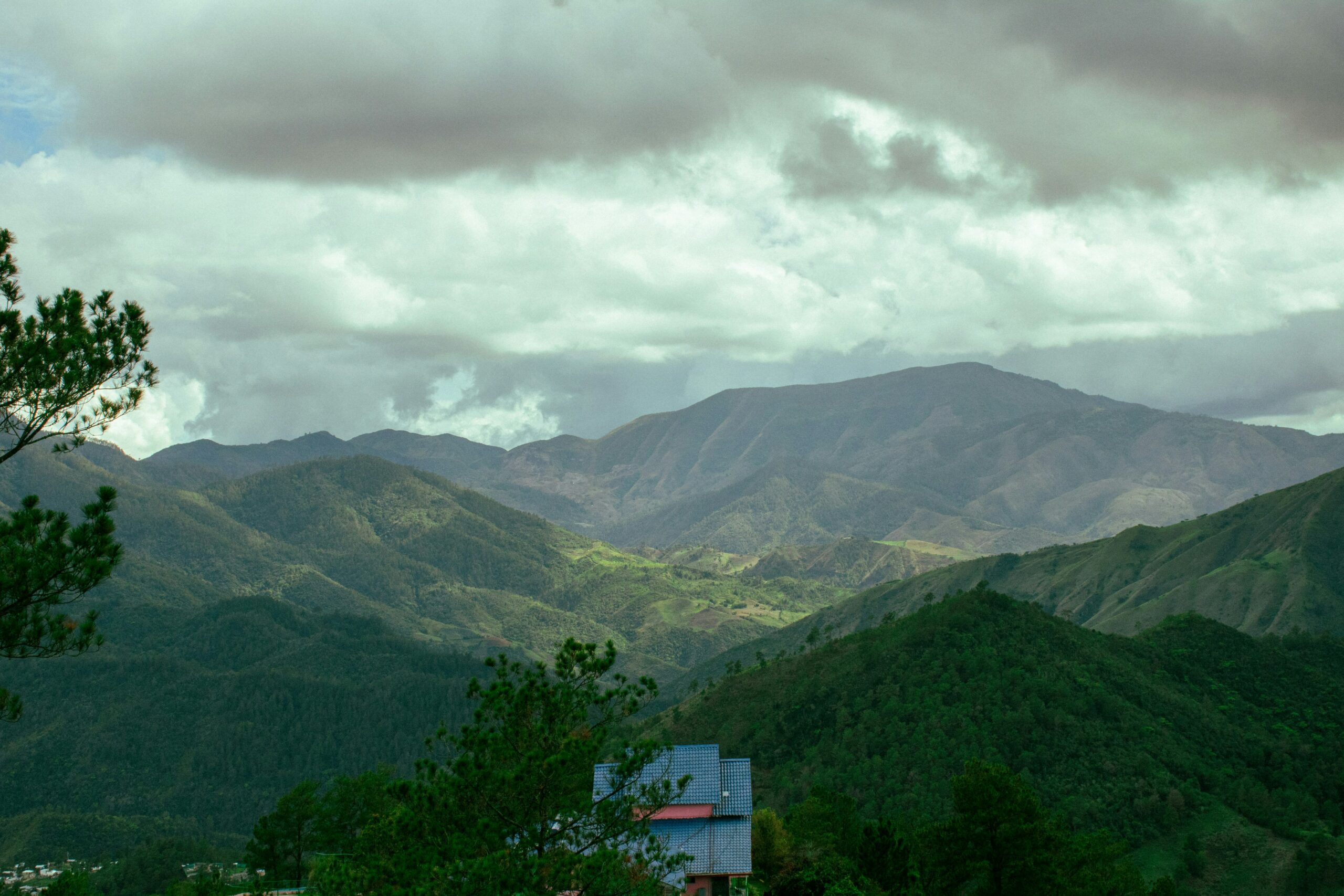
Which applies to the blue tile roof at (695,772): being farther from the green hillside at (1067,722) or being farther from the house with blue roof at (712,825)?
the green hillside at (1067,722)

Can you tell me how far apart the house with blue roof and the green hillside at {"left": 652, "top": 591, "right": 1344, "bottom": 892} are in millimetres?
70669

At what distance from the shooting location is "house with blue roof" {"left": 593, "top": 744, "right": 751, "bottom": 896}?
218ft

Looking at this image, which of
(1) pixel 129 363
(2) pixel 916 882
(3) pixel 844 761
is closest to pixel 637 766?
(1) pixel 129 363

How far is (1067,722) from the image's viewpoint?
493 feet

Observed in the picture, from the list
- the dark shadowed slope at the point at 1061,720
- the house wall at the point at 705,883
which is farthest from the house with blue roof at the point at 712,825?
the dark shadowed slope at the point at 1061,720

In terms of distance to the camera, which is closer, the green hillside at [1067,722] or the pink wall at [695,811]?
the pink wall at [695,811]

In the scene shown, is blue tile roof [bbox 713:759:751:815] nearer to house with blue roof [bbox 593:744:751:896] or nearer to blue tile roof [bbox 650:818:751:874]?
house with blue roof [bbox 593:744:751:896]

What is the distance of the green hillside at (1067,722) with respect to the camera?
5522 inches

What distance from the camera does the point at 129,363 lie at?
4041 centimetres

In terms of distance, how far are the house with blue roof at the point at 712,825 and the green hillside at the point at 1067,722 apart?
70669 mm

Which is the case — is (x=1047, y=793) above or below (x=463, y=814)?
below

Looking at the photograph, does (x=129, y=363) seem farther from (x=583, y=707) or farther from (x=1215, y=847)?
(x=1215, y=847)

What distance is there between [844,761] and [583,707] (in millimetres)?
124772

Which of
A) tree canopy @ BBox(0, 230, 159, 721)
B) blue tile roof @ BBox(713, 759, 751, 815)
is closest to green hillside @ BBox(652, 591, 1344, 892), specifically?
blue tile roof @ BBox(713, 759, 751, 815)
